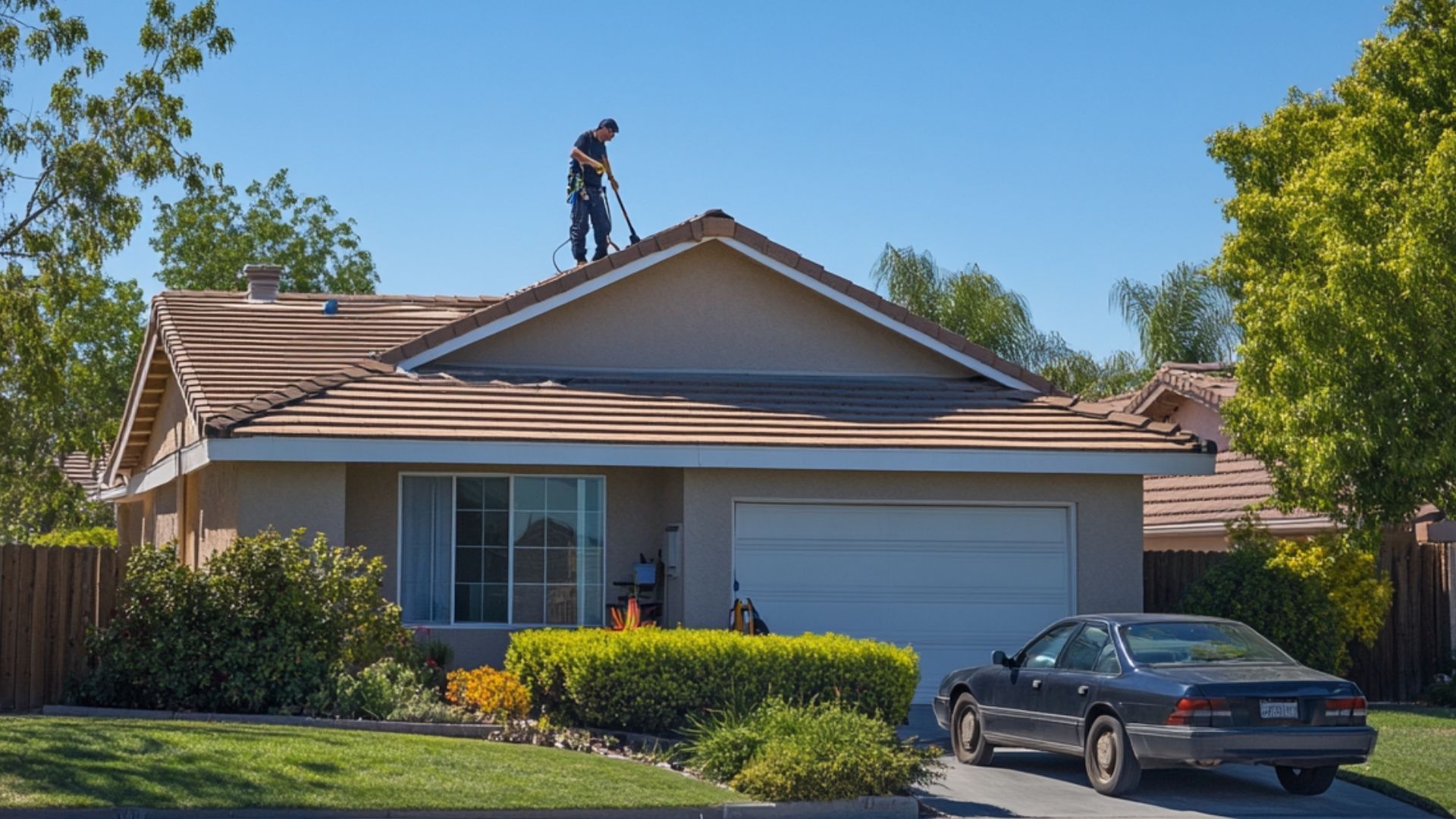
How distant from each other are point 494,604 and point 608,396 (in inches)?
103

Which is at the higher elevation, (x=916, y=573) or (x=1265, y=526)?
(x=1265, y=526)

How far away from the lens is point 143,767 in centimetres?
1103

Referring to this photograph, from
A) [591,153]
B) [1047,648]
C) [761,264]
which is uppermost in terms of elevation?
[591,153]

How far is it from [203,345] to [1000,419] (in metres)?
9.56

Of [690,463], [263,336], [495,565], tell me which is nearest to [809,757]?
[690,463]

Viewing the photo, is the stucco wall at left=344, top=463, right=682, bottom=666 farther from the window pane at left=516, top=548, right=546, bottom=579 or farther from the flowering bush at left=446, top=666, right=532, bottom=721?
the flowering bush at left=446, top=666, right=532, bottom=721

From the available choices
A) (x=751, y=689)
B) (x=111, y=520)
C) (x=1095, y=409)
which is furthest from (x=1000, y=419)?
(x=111, y=520)

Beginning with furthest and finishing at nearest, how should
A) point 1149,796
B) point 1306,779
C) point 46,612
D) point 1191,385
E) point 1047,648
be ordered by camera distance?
point 1191,385, point 46,612, point 1047,648, point 1306,779, point 1149,796

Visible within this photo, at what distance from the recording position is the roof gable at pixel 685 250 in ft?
62.5

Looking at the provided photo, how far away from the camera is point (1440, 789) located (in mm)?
13008

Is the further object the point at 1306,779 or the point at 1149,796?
the point at 1306,779

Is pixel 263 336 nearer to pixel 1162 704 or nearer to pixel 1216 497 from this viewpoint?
pixel 1162 704

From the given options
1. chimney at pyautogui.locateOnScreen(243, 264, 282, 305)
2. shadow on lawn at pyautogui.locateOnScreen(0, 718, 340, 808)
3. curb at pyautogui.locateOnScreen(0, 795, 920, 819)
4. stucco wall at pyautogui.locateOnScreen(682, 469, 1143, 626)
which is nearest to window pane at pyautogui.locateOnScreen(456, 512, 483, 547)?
stucco wall at pyautogui.locateOnScreen(682, 469, 1143, 626)

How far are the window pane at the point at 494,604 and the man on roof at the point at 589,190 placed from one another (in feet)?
18.7
